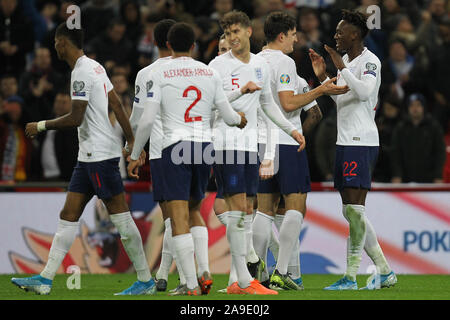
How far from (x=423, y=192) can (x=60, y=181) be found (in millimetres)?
5153

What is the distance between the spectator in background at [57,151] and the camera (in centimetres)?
1348

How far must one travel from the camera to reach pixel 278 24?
938cm

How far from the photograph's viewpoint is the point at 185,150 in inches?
324

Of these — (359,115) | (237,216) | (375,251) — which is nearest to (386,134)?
(375,251)

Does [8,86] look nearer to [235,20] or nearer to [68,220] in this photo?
[68,220]

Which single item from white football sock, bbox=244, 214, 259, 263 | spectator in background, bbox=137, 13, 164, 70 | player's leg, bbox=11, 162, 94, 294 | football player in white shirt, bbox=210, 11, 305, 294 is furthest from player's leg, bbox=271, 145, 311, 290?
spectator in background, bbox=137, 13, 164, 70

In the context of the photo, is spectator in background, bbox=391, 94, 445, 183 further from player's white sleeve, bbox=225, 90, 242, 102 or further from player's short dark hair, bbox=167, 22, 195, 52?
player's short dark hair, bbox=167, 22, 195, 52

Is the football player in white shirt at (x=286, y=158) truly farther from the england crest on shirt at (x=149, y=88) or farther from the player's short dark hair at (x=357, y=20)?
the england crest on shirt at (x=149, y=88)

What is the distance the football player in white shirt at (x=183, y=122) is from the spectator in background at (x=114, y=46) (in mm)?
7563

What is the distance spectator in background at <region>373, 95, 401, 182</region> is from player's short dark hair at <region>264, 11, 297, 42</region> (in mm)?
4923

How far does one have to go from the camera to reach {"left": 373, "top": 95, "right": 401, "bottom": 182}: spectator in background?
553 inches

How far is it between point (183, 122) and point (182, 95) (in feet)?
0.78

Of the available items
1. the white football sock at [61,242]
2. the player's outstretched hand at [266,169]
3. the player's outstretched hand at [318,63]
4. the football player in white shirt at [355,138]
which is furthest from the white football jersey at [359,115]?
the white football sock at [61,242]
